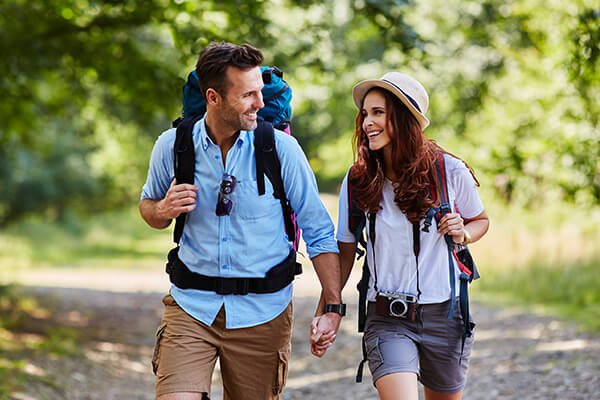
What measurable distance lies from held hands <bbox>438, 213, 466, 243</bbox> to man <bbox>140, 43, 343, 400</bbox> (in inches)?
20.0

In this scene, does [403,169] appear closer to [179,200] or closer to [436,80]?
[179,200]

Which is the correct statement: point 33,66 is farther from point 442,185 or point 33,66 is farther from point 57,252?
point 57,252

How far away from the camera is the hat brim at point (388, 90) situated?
14.5ft

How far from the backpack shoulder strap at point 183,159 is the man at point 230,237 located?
0.11 ft

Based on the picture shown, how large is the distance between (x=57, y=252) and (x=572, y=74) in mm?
23387

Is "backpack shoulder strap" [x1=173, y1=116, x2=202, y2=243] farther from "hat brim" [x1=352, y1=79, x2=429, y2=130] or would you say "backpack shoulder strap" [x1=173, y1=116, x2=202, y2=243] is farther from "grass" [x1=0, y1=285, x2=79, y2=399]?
"grass" [x1=0, y1=285, x2=79, y2=399]

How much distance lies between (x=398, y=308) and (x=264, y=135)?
100 cm

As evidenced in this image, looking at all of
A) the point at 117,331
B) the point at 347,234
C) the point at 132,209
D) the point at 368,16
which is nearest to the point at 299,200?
the point at 347,234

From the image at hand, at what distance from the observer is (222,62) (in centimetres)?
424

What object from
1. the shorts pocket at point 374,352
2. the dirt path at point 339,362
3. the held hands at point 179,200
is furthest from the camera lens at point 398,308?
the dirt path at point 339,362

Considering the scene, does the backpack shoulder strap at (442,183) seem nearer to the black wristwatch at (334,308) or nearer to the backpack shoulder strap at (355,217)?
the backpack shoulder strap at (355,217)

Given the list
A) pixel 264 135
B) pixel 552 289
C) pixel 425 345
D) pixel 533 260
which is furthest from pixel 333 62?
pixel 425 345

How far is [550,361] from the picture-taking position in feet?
28.7

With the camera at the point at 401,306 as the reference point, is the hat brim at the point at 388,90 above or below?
above
